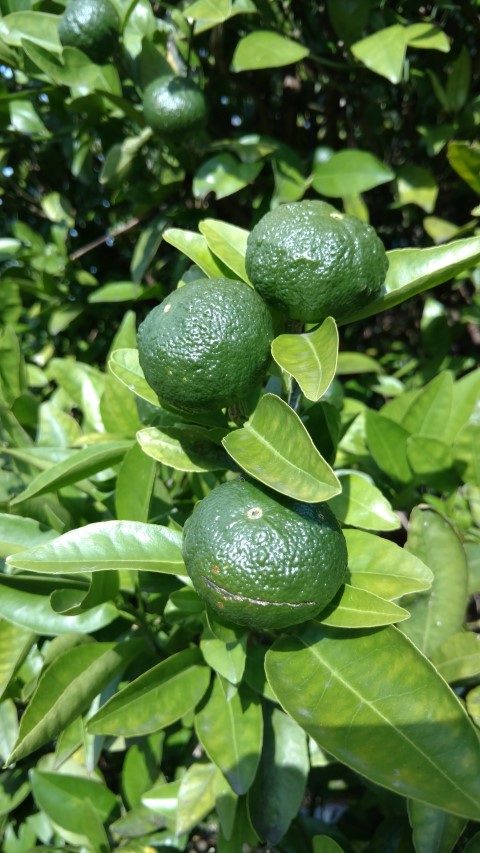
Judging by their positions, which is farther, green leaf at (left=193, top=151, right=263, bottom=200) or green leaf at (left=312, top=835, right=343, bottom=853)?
green leaf at (left=193, top=151, right=263, bottom=200)

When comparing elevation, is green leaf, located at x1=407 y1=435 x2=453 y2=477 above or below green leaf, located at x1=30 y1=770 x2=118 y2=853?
above

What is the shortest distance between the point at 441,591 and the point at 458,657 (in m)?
0.12

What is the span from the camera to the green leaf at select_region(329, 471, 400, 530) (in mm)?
973

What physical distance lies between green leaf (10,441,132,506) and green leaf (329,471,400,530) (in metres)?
0.38

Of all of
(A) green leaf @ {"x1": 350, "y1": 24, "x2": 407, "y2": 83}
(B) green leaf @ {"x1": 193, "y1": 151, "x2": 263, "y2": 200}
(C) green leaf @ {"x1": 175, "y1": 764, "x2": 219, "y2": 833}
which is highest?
(A) green leaf @ {"x1": 350, "y1": 24, "x2": 407, "y2": 83}

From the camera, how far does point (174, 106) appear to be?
1.42 metres

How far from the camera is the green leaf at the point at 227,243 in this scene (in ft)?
3.16

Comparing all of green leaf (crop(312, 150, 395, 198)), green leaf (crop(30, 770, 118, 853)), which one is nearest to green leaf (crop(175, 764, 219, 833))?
green leaf (crop(30, 770, 118, 853))

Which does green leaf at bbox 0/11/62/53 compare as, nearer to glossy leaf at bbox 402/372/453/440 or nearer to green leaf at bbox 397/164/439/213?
green leaf at bbox 397/164/439/213

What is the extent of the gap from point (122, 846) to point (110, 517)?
66cm

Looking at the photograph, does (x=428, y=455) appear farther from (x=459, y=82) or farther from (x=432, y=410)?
(x=459, y=82)

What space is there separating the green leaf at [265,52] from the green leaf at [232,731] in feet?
4.27

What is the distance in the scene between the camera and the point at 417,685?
0.77 m

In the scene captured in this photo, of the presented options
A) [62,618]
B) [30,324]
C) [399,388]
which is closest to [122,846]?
[62,618]
